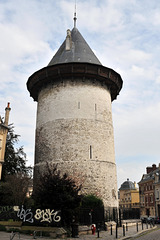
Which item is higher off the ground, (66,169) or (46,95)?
(46,95)

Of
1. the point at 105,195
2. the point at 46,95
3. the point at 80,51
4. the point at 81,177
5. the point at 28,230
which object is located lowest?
the point at 28,230

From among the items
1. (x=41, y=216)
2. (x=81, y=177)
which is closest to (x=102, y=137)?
(x=81, y=177)

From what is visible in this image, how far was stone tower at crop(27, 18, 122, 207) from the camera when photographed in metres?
20.9

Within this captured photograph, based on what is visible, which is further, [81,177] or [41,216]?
[81,177]

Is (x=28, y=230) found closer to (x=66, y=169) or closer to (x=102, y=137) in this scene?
(x=66, y=169)

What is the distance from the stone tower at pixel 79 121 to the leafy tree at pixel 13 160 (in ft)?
10.8

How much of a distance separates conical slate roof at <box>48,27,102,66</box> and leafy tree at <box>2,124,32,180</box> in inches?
364

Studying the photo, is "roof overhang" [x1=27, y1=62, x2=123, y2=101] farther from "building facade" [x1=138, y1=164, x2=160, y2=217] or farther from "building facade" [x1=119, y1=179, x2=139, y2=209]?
"building facade" [x1=119, y1=179, x2=139, y2=209]

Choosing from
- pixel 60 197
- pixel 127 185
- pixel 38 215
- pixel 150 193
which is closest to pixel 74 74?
pixel 60 197

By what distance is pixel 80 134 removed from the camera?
21531 mm

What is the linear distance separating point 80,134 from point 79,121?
1198 mm

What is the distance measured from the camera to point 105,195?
20.8 m

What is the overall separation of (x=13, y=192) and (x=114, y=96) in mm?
14825

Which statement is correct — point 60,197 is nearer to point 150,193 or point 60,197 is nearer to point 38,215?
point 38,215
